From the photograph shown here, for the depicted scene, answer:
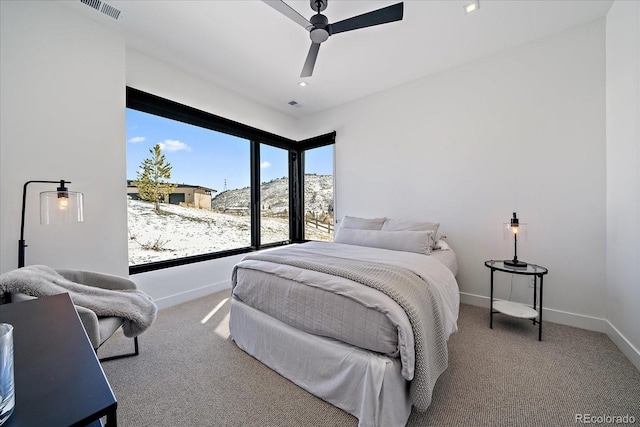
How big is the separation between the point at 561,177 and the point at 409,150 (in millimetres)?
1597

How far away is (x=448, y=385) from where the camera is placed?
168 centimetres

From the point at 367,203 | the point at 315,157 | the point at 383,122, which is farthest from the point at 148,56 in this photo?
the point at 367,203

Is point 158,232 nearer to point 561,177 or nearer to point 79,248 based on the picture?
point 79,248

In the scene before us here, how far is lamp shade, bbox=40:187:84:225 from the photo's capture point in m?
1.92

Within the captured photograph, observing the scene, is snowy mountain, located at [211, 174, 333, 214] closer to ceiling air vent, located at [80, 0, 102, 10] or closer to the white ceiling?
the white ceiling

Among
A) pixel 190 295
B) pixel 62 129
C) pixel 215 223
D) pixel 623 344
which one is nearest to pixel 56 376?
pixel 62 129

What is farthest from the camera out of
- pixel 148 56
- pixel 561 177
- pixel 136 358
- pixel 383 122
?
pixel 383 122

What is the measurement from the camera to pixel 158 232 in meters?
3.12

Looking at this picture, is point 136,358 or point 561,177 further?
point 561,177

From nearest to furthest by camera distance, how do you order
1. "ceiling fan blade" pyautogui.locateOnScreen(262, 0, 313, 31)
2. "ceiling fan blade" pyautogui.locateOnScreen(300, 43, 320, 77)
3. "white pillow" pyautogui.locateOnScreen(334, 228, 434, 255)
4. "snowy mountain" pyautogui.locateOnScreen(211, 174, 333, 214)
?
"ceiling fan blade" pyautogui.locateOnScreen(262, 0, 313, 31)
"ceiling fan blade" pyautogui.locateOnScreen(300, 43, 320, 77)
"white pillow" pyautogui.locateOnScreen(334, 228, 434, 255)
"snowy mountain" pyautogui.locateOnScreen(211, 174, 333, 214)

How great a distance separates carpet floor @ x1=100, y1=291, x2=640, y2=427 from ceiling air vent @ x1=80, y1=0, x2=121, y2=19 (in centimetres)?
291

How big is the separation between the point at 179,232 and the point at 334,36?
2.93 metres

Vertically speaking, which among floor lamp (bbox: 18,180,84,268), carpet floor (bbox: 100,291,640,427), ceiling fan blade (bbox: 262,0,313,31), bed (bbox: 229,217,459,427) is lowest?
carpet floor (bbox: 100,291,640,427)

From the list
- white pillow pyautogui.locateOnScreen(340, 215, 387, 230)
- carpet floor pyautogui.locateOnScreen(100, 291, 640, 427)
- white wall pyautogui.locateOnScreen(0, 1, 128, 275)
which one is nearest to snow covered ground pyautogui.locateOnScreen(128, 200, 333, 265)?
white wall pyautogui.locateOnScreen(0, 1, 128, 275)
